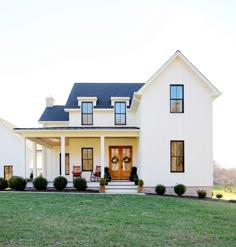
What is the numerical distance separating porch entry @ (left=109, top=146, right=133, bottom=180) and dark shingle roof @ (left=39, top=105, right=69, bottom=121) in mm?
5007

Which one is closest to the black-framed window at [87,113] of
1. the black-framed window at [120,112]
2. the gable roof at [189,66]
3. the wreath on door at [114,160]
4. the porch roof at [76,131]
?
the black-framed window at [120,112]

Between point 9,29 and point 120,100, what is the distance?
8795 millimetres

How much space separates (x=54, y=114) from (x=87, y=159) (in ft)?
16.7

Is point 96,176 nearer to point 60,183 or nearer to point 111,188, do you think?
point 111,188

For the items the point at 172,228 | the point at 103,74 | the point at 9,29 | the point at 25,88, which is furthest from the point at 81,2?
the point at 25,88

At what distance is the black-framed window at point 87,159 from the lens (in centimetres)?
2269

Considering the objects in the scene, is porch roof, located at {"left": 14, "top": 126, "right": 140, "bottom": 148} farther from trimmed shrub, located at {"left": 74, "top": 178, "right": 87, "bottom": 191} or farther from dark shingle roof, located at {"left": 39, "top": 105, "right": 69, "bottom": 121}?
dark shingle roof, located at {"left": 39, "top": 105, "right": 69, "bottom": 121}

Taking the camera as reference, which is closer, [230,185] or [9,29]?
[9,29]

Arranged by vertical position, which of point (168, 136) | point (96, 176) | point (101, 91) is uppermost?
point (101, 91)

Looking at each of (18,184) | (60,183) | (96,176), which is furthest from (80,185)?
(96,176)

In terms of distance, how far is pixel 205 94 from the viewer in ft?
60.1

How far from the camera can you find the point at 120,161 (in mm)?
22500

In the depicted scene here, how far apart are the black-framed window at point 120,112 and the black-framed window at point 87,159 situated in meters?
2.90

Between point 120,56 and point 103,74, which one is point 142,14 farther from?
point 103,74
